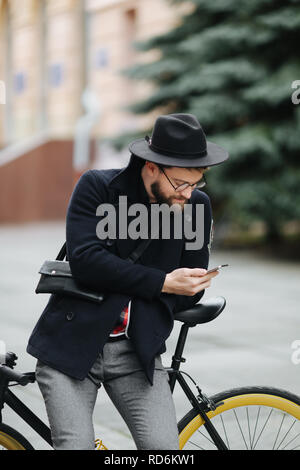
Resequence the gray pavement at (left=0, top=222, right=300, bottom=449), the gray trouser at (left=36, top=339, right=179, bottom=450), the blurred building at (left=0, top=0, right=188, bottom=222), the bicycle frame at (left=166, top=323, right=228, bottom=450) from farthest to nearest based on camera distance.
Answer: the blurred building at (left=0, top=0, right=188, bottom=222) < the gray pavement at (left=0, top=222, right=300, bottom=449) < the bicycle frame at (left=166, top=323, right=228, bottom=450) < the gray trouser at (left=36, top=339, right=179, bottom=450)

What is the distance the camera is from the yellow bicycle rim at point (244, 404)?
299 centimetres

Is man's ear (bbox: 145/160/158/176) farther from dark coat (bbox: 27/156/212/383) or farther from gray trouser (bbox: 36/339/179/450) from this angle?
gray trouser (bbox: 36/339/179/450)

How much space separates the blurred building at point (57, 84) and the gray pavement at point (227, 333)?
30.5 feet

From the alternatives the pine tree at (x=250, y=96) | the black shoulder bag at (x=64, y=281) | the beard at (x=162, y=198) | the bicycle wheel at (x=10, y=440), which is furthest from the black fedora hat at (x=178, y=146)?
the pine tree at (x=250, y=96)

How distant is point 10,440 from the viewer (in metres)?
2.83

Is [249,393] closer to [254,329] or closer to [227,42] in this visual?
[254,329]

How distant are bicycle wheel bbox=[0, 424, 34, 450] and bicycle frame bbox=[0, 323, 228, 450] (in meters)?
0.06

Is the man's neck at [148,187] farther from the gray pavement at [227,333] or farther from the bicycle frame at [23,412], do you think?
the gray pavement at [227,333]

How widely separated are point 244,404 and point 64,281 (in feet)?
2.62

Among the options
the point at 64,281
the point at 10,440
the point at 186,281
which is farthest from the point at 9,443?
the point at 186,281

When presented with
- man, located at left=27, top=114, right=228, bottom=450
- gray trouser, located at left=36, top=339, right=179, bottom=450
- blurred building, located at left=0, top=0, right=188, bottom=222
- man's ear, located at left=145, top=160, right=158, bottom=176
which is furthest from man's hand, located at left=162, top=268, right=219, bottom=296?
blurred building, located at left=0, top=0, right=188, bottom=222

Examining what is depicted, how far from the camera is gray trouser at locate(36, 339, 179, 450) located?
2.69 metres

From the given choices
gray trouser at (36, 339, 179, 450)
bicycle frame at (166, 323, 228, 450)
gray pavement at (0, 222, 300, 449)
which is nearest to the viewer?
gray trouser at (36, 339, 179, 450)
